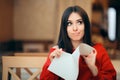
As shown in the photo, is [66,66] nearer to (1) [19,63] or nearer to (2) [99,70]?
(2) [99,70]

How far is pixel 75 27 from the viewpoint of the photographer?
4.50 feet

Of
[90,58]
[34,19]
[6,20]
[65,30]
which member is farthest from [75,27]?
[34,19]

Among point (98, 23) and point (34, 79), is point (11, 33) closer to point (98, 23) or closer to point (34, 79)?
point (98, 23)

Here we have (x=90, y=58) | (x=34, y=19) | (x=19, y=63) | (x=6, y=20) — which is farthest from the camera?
(x=34, y=19)

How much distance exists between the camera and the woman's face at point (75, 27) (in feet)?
4.52

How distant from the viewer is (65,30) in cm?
144

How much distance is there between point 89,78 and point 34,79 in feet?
1.65

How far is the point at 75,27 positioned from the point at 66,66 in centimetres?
21

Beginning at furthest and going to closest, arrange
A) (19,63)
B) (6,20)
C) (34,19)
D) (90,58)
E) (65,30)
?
(34,19)
(6,20)
(19,63)
(65,30)
(90,58)

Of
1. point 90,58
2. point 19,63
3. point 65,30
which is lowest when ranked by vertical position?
point 19,63

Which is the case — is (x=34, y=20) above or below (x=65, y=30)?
below

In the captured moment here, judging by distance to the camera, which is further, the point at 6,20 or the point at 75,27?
the point at 6,20

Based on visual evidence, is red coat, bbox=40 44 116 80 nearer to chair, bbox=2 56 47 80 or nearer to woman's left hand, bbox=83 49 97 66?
woman's left hand, bbox=83 49 97 66

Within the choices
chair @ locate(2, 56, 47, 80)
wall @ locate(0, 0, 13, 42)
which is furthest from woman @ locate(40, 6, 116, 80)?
wall @ locate(0, 0, 13, 42)
